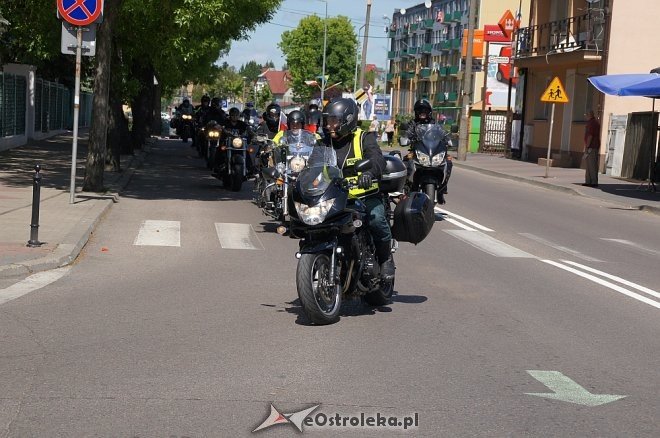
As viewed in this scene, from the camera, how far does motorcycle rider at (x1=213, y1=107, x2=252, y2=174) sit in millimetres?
21562

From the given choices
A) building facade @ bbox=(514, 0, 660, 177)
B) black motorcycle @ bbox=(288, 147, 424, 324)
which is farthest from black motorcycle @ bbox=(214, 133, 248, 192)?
building facade @ bbox=(514, 0, 660, 177)

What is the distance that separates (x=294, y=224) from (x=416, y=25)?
353ft

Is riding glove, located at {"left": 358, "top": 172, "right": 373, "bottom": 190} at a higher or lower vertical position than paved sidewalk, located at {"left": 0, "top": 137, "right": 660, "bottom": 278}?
higher

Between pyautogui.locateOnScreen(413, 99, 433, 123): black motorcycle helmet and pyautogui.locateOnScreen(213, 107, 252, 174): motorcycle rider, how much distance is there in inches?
207

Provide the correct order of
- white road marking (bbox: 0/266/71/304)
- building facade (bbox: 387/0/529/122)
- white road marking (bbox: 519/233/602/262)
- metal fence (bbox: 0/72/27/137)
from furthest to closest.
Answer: building facade (bbox: 387/0/529/122) < metal fence (bbox: 0/72/27/137) < white road marking (bbox: 519/233/602/262) < white road marking (bbox: 0/266/71/304)

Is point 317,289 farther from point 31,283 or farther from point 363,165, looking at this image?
point 31,283

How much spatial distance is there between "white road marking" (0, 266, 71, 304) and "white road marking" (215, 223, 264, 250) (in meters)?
2.91

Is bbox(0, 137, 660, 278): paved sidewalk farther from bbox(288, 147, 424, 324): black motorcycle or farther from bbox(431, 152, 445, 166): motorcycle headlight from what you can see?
bbox(431, 152, 445, 166): motorcycle headlight

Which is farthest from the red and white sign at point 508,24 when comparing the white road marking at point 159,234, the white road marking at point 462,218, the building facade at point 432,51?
the white road marking at point 159,234

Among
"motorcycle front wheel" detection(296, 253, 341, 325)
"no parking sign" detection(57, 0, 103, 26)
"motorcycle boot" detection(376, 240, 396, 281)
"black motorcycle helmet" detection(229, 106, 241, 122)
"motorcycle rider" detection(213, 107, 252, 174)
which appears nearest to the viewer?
"motorcycle front wheel" detection(296, 253, 341, 325)

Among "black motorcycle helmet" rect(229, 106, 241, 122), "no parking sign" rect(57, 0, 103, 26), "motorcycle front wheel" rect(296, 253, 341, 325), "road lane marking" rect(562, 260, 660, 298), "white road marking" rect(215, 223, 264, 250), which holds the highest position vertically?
"no parking sign" rect(57, 0, 103, 26)

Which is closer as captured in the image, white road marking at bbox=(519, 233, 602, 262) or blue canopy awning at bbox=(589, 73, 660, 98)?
white road marking at bbox=(519, 233, 602, 262)

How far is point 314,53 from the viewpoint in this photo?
11650 cm

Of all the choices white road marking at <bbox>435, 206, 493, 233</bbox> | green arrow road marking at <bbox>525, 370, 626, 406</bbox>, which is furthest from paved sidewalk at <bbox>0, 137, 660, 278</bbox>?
green arrow road marking at <bbox>525, 370, 626, 406</bbox>
